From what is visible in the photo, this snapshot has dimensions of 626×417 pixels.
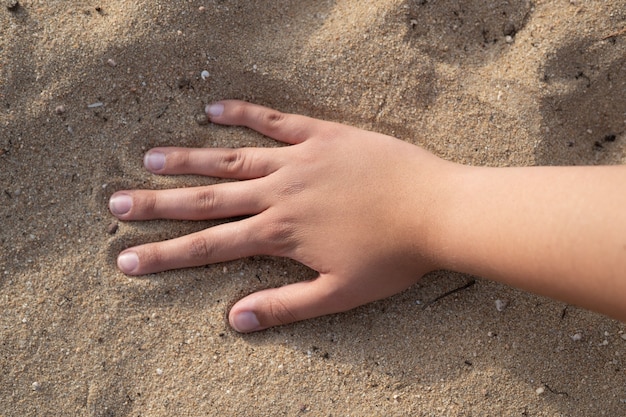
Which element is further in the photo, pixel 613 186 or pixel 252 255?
pixel 252 255

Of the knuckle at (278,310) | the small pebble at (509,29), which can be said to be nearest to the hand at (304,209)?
the knuckle at (278,310)

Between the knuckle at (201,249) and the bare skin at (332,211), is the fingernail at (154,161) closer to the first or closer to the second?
the bare skin at (332,211)

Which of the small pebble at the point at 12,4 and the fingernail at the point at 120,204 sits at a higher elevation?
the small pebble at the point at 12,4

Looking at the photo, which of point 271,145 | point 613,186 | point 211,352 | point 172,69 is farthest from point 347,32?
point 211,352

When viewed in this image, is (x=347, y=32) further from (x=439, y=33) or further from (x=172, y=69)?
(x=172, y=69)

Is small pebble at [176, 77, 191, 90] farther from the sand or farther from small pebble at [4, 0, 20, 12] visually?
small pebble at [4, 0, 20, 12]

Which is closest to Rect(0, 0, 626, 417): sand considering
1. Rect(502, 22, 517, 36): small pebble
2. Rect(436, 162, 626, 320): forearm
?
Rect(502, 22, 517, 36): small pebble

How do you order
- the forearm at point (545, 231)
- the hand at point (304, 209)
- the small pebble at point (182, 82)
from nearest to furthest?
the forearm at point (545, 231), the hand at point (304, 209), the small pebble at point (182, 82)
